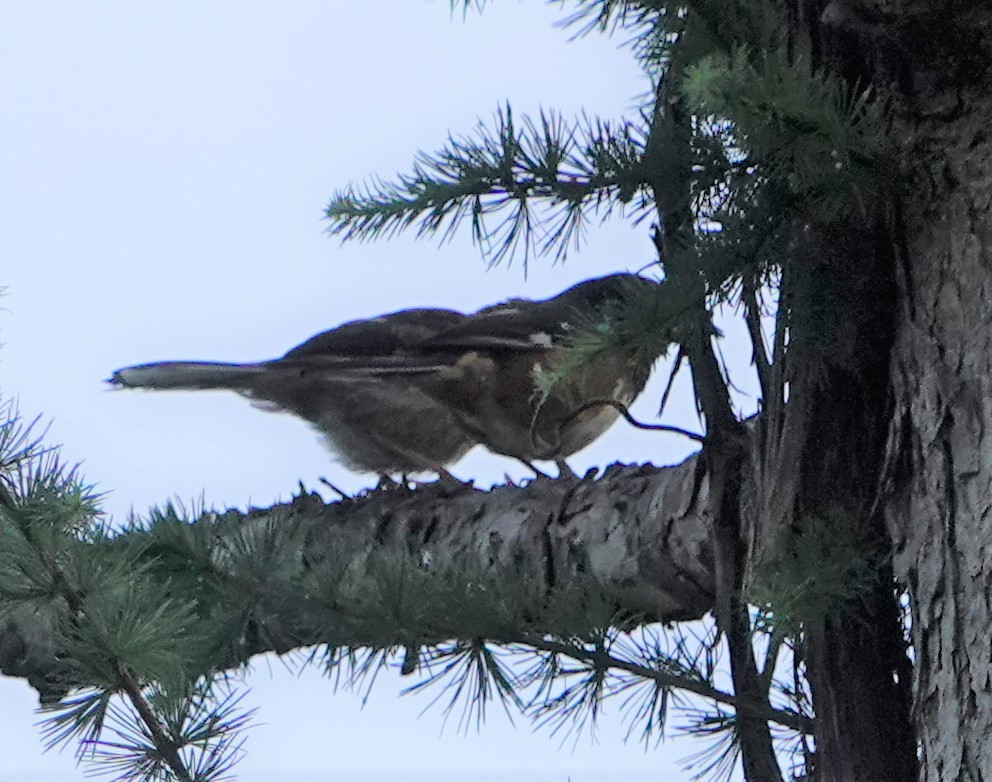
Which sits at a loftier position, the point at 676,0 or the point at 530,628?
the point at 676,0

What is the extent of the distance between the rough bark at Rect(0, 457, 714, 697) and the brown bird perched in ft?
2.81

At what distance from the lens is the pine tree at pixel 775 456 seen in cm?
161

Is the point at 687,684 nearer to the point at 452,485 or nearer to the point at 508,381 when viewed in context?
the point at 452,485

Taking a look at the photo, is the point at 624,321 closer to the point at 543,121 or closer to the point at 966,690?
the point at 543,121

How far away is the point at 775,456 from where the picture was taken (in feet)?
6.14

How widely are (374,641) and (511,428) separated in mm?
1980

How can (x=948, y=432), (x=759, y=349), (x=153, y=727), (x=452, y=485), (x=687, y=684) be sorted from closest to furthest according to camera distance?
(x=153, y=727), (x=948, y=432), (x=687, y=684), (x=759, y=349), (x=452, y=485)

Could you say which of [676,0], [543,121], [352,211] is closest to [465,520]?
[352,211]

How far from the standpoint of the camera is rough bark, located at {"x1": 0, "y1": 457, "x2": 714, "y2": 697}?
176cm

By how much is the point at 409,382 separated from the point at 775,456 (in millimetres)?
1875

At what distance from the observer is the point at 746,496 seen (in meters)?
1.96

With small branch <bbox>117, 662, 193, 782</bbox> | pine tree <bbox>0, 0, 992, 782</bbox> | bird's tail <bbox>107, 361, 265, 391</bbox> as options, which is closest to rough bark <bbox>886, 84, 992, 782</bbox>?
pine tree <bbox>0, 0, 992, 782</bbox>

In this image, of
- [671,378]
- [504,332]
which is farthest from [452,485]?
[504,332]

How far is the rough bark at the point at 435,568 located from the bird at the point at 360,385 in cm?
84
